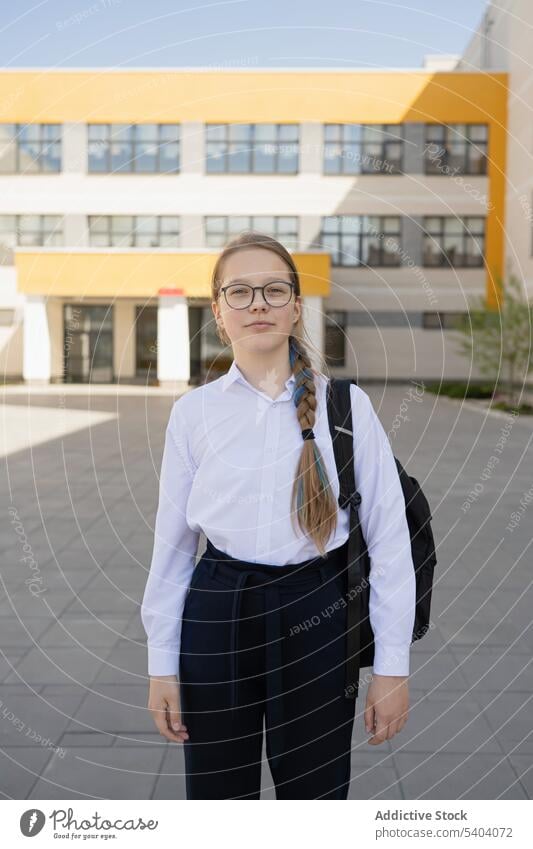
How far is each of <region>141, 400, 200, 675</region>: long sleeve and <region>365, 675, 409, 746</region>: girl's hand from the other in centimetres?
54

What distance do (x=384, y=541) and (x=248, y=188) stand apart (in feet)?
115

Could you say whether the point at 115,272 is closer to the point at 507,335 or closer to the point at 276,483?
the point at 507,335

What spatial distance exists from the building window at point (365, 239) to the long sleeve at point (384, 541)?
34051 millimetres

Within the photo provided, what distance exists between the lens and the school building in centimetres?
3412

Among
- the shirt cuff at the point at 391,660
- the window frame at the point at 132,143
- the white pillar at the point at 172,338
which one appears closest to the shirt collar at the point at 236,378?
the shirt cuff at the point at 391,660

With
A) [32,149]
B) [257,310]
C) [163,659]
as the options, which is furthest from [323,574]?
[32,149]

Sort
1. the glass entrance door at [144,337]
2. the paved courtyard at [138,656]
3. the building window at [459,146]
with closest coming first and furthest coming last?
the paved courtyard at [138,656], the building window at [459,146], the glass entrance door at [144,337]

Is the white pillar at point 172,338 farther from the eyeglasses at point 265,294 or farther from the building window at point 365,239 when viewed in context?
the eyeglasses at point 265,294

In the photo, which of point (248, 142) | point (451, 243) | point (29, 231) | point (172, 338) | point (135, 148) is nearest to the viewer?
point (172, 338)

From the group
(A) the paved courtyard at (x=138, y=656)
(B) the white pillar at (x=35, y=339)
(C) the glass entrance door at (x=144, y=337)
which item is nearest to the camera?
(A) the paved courtyard at (x=138, y=656)

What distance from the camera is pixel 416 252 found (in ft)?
119

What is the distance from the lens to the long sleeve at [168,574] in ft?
7.65

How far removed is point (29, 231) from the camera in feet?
120

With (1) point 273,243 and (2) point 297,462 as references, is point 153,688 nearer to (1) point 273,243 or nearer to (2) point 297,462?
(2) point 297,462
